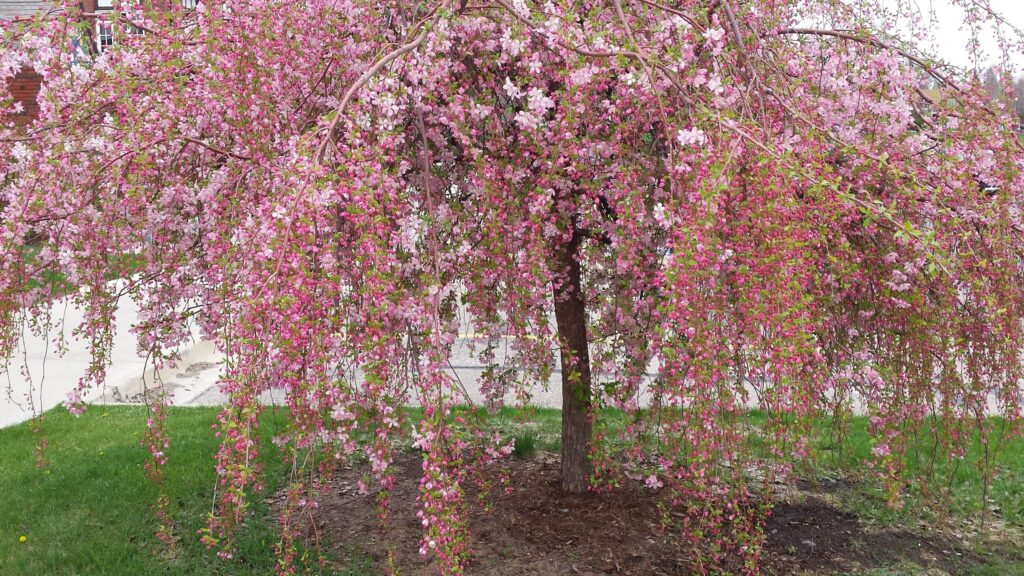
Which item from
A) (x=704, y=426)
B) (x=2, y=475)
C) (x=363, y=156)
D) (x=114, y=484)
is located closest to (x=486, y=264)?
(x=363, y=156)

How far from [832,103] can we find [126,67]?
9.87 feet

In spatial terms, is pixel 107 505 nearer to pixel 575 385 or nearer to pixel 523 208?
pixel 575 385

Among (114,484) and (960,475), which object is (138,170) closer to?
(114,484)

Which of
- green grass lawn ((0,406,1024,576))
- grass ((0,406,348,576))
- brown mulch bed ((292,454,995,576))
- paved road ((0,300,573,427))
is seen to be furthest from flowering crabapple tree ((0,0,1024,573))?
paved road ((0,300,573,427))

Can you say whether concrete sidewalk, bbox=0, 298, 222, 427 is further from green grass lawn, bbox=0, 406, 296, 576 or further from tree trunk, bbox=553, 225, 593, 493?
tree trunk, bbox=553, 225, 593, 493

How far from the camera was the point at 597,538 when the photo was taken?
436 cm

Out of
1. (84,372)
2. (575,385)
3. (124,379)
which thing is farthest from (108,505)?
(124,379)

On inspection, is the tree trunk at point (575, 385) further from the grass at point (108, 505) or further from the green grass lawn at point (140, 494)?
the grass at point (108, 505)

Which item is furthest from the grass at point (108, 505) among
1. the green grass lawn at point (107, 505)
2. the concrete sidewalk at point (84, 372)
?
the concrete sidewalk at point (84, 372)

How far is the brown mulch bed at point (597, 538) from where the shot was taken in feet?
13.6

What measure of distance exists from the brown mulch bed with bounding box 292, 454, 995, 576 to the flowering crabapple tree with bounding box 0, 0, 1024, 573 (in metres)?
0.41

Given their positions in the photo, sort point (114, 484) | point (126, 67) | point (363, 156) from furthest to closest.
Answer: point (114, 484) < point (126, 67) < point (363, 156)

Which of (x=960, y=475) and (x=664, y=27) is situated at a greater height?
(x=664, y=27)

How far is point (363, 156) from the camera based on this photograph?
2631 millimetres
